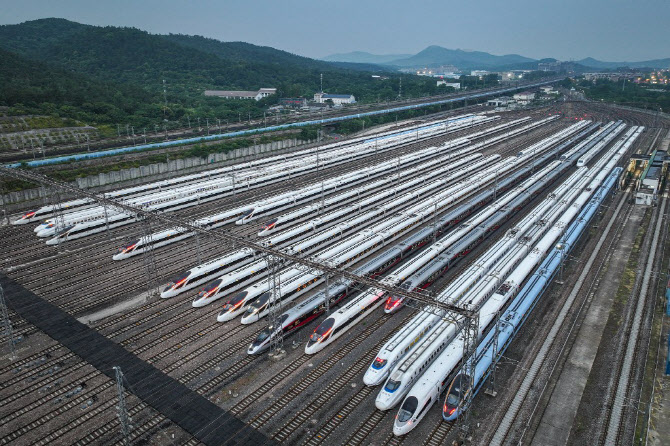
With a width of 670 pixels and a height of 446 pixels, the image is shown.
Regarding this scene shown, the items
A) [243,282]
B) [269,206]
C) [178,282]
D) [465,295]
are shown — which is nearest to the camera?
[465,295]

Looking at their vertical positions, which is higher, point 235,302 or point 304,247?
point 304,247

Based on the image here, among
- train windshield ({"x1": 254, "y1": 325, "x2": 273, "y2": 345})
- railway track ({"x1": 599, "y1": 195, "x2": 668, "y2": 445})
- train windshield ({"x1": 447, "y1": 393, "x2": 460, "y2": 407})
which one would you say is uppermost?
train windshield ({"x1": 254, "y1": 325, "x2": 273, "y2": 345})

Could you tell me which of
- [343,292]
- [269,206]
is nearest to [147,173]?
[269,206]

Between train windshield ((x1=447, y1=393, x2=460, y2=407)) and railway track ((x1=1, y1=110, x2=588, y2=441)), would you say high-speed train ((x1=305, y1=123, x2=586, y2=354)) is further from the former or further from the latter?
train windshield ((x1=447, y1=393, x2=460, y2=407))

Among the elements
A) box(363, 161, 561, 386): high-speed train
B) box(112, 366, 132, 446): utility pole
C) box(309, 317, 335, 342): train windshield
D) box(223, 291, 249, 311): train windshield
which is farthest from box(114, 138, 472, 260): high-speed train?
box(112, 366, 132, 446): utility pole

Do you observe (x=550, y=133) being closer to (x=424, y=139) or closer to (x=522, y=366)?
(x=424, y=139)

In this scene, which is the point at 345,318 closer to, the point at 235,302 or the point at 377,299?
the point at 377,299

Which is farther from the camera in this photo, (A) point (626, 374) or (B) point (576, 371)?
(B) point (576, 371)
